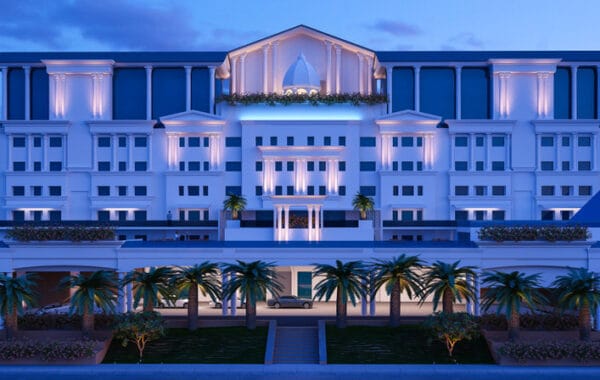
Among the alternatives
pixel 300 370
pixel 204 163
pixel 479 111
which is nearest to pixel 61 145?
pixel 204 163

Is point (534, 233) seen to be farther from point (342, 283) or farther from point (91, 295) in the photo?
point (91, 295)

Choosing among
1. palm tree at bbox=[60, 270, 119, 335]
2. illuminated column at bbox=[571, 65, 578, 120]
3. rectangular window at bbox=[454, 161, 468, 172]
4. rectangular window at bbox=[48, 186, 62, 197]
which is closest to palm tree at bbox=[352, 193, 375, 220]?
rectangular window at bbox=[454, 161, 468, 172]

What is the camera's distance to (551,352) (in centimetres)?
3853

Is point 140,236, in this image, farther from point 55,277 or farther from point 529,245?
point 529,245

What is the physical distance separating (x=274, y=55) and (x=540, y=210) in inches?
1486

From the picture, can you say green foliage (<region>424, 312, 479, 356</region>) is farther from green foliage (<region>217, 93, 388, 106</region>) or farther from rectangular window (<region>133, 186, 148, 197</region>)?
rectangular window (<region>133, 186, 148, 197</region>)

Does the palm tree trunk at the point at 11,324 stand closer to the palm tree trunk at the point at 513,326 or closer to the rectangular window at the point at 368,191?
the palm tree trunk at the point at 513,326

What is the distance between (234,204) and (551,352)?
37753mm

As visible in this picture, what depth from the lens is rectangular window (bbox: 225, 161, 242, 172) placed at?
227 feet

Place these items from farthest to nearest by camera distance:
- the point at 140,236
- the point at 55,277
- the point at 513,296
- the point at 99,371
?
the point at 140,236
the point at 55,277
the point at 513,296
the point at 99,371

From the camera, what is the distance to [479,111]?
7481 cm

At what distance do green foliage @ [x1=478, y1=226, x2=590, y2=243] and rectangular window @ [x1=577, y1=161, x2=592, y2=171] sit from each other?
86.0 feet

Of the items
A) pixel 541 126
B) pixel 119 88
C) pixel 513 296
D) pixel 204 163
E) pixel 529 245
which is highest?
pixel 119 88

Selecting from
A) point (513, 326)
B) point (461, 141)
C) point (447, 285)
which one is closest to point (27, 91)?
point (461, 141)
